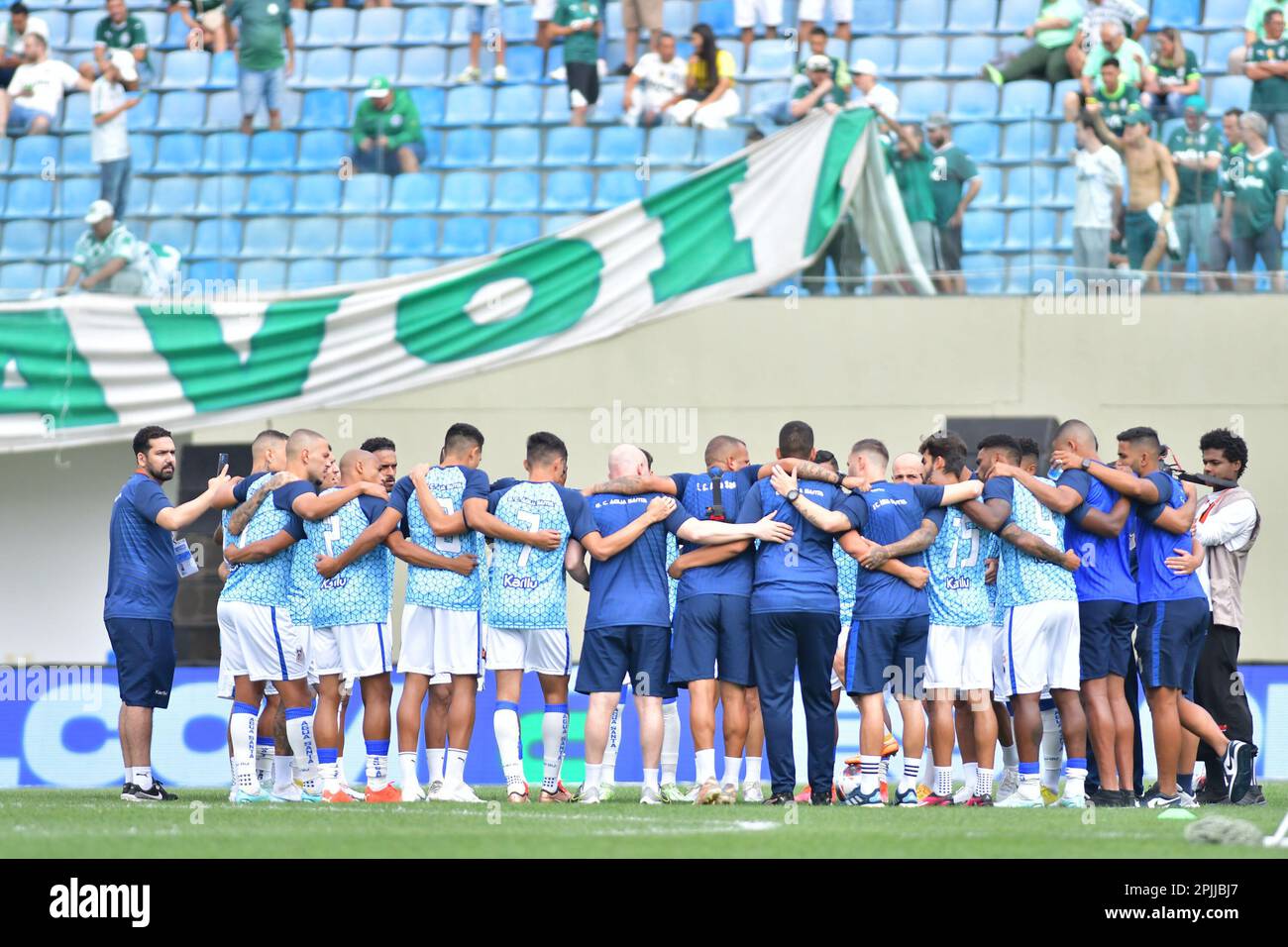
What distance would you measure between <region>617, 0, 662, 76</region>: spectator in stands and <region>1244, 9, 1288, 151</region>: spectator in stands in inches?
204

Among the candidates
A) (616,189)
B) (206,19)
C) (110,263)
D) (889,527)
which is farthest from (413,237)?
(889,527)

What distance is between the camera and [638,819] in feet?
30.4

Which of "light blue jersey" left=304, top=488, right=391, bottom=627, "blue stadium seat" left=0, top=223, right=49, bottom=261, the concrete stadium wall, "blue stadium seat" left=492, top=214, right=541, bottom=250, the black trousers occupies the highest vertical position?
"blue stadium seat" left=492, top=214, right=541, bottom=250

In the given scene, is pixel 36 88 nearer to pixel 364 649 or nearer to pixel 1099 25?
pixel 364 649

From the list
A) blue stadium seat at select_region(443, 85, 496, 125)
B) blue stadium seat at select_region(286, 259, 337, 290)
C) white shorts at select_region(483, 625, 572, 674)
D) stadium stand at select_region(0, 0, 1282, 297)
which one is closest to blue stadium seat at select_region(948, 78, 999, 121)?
stadium stand at select_region(0, 0, 1282, 297)

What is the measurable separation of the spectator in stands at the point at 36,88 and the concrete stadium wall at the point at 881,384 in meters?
3.58

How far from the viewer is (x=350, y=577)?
35.4 ft

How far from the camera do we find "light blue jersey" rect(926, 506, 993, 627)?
35.1 feet

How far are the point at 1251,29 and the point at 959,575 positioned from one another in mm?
8040

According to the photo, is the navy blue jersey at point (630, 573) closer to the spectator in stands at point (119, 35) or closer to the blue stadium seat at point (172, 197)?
the blue stadium seat at point (172, 197)

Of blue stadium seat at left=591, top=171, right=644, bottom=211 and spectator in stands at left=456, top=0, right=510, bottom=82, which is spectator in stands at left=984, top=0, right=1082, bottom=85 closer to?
blue stadium seat at left=591, top=171, right=644, bottom=211

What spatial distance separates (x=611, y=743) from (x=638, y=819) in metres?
1.81
